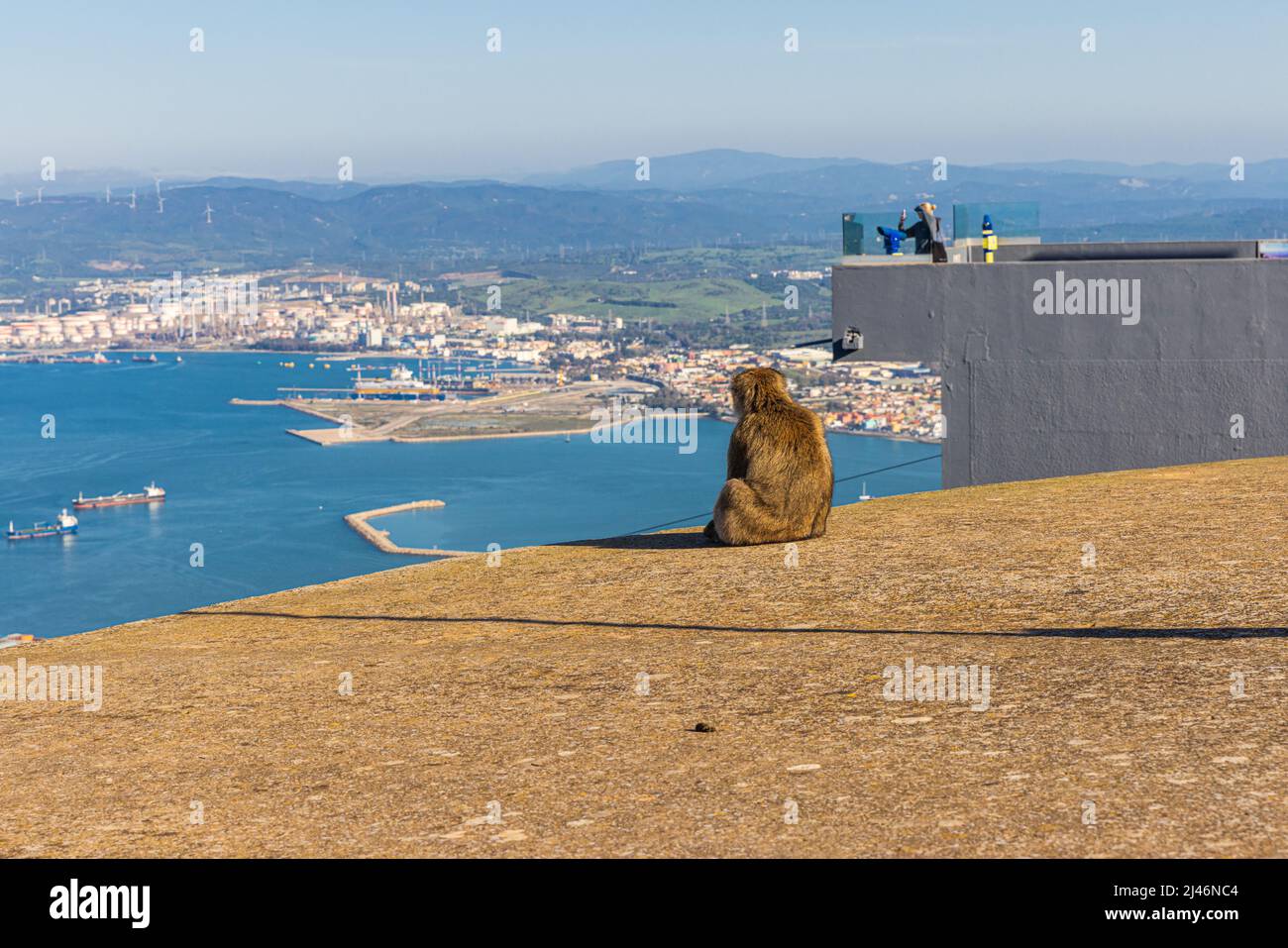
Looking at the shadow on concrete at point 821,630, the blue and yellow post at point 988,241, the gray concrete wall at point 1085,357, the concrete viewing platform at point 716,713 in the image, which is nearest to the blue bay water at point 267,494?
the blue and yellow post at point 988,241

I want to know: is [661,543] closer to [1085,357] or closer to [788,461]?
[788,461]

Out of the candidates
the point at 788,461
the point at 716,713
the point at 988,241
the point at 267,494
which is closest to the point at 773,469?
the point at 788,461

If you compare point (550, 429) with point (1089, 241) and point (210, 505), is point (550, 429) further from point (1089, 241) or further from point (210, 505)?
point (1089, 241)

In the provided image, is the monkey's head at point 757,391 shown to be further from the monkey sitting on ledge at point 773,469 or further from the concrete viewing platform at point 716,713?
the concrete viewing platform at point 716,713

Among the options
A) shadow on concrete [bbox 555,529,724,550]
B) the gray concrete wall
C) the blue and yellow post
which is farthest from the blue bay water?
shadow on concrete [bbox 555,529,724,550]

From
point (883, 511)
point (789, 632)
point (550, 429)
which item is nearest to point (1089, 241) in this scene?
point (883, 511)
